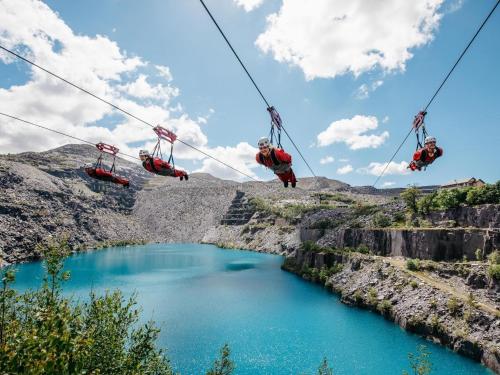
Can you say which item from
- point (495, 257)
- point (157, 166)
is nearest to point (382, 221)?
point (495, 257)

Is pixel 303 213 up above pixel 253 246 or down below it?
above

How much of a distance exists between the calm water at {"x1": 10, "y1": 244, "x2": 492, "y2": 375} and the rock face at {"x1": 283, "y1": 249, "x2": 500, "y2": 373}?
150cm

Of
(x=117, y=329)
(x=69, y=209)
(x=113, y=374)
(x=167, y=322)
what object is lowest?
(x=167, y=322)

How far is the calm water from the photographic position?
117ft

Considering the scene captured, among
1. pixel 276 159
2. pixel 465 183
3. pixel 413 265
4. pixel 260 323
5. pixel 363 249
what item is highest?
pixel 465 183

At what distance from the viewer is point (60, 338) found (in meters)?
12.2

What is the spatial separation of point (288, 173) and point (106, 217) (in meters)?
161

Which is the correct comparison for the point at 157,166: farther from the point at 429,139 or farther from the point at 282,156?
the point at 429,139

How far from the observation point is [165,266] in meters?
100

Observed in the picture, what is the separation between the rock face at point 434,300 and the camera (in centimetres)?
3422

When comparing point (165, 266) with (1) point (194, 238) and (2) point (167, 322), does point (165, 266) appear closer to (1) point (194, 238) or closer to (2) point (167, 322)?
(2) point (167, 322)

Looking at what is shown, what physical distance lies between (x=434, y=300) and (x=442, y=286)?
3264 millimetres

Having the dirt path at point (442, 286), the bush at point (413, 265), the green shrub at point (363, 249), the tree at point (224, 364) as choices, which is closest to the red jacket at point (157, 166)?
the tree at point (224, 364)

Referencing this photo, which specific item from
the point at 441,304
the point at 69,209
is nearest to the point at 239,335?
the point at 441,304
